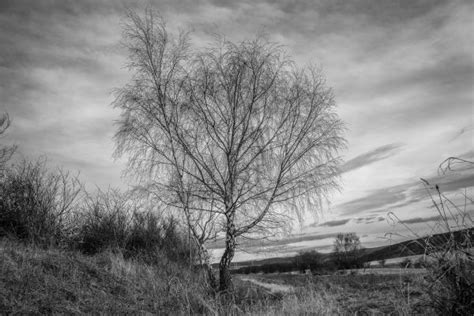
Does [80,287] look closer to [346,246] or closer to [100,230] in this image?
[100,230]

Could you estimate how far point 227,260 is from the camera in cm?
934

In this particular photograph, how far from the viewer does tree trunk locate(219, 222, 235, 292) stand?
360 inches

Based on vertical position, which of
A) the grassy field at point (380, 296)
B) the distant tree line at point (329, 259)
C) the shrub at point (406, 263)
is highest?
the shrub at point (406, 263)

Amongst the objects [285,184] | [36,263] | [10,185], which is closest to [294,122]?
[285,184]

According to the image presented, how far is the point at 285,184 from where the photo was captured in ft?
30.8

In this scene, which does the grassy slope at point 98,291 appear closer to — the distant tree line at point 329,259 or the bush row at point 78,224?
the bush row at point 78,224

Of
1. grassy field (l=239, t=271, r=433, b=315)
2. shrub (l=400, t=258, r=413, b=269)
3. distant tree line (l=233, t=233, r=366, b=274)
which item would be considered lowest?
distant tree line (l=233, t=233, r=366, b=274)

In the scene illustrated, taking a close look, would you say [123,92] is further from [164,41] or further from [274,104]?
[274,104]

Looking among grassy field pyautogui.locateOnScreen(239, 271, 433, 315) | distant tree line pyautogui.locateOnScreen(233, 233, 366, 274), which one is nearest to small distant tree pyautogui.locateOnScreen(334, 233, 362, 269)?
distant tree line pyautogui.locateOnScreen(233, 233, 366, 274)

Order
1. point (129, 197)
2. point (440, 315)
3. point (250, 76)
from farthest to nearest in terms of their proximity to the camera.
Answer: point (250, 76), point (129, 197), point (440, 315)

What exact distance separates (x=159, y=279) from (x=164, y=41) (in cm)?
720

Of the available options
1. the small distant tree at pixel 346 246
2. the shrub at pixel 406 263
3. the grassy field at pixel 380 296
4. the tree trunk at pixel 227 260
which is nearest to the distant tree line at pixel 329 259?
the small distant tree at pixel 346 246

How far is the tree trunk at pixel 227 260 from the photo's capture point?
915 centimetres

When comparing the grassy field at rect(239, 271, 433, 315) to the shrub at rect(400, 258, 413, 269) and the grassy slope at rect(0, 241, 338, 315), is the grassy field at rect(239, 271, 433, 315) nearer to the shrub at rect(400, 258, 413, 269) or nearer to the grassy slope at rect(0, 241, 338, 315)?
the shrub at rect(400, 258, 413, 269)
